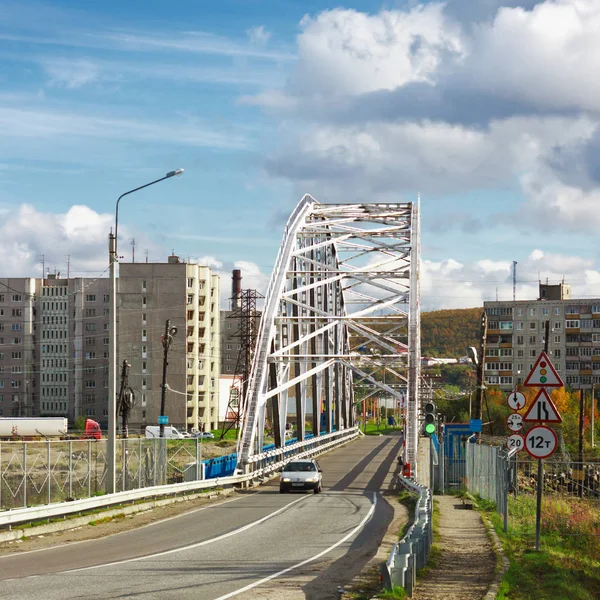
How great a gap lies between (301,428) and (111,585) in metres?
41.3

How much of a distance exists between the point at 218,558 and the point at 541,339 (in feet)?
358

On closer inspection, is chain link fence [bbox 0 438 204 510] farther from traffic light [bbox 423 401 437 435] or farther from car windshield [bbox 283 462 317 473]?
traffic light [bbox 423 401 437 435]

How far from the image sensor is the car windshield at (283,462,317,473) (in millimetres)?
38969

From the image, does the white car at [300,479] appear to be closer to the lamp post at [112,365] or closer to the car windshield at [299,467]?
the car windshield at [299,467]

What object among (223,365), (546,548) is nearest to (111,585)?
(546,548)

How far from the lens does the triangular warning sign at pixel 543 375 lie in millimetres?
16406

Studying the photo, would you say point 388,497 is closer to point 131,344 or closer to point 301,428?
point 301,428

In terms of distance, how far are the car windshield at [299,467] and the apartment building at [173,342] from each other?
75.4m

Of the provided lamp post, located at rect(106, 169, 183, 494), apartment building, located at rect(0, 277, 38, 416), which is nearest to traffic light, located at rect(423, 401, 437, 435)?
lamp post, located at rect(106, 169, 183, 494)

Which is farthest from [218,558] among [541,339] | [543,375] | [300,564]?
[541,339]

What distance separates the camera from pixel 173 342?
11669 centimetres

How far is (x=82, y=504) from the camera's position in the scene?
24234mm

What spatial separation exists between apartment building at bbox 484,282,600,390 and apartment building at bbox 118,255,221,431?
3367 centimetres

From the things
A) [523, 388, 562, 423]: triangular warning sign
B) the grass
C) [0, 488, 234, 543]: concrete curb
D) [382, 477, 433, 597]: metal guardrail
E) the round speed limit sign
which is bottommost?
[0, 488, 234, 543]: concrete curb
